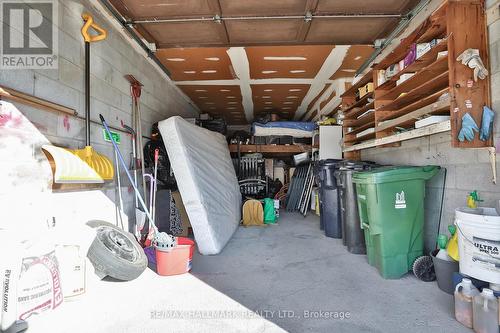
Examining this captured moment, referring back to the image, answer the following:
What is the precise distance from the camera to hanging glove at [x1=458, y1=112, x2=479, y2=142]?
194 centimetres

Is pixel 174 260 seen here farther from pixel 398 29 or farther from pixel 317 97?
pixel 317 97

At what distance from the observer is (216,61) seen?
13.2ft

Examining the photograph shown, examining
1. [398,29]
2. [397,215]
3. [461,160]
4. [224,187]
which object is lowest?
[397,215]

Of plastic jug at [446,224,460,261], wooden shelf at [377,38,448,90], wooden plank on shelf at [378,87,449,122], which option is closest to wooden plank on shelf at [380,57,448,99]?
wooden shelf at [377,38,448,90]

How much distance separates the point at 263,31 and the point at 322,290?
2.68 m

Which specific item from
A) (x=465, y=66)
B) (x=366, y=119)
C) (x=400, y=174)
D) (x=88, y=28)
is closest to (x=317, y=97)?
(x=366, y=119)

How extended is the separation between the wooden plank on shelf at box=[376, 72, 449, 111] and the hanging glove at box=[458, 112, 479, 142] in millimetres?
402

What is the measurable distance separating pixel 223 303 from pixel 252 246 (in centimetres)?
152

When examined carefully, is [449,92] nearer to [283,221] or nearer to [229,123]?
[283,221]

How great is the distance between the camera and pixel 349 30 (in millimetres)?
3014

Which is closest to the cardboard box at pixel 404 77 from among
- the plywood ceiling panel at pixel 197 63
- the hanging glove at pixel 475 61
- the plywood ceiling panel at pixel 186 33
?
the hanging glove at pixel 475 61

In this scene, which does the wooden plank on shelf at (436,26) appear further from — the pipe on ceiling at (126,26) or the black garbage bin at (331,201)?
the pipe on ceiling at (126,26)

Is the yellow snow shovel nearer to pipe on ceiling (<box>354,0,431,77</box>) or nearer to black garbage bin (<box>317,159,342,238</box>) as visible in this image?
black garbage bin (<box>317,159,342,238</box>)

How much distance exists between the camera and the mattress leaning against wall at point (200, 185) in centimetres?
315
